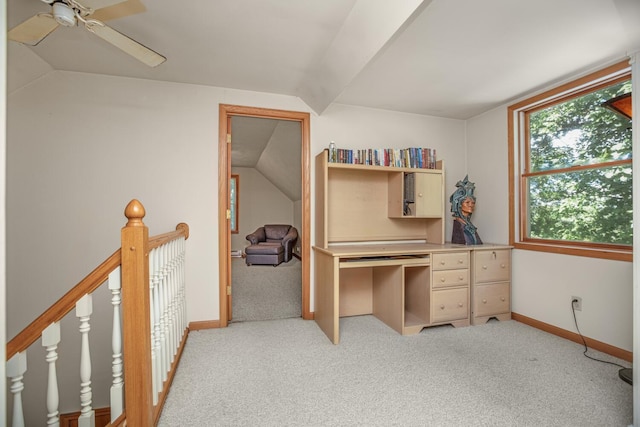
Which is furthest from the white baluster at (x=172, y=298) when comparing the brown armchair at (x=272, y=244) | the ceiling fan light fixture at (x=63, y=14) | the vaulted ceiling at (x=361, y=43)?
the brown armchair at (x=272, y=244)

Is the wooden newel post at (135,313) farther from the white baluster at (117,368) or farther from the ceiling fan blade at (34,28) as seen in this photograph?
the ceiling fan blade at (34,28)

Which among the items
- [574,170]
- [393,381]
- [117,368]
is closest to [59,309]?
[117,368]

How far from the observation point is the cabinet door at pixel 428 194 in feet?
9.08

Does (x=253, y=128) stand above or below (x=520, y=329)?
above

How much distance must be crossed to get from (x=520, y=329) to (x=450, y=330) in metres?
0.63

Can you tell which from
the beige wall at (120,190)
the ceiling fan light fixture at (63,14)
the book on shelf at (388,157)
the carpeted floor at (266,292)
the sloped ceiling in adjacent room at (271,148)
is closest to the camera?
the ceiling fan light fixture at (63,14)

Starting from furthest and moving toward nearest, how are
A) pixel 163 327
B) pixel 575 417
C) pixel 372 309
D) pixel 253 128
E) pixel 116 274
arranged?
pixel 253 128, pixel 372 309, pixel 163 327, pixel 575 417, pixel 116 274

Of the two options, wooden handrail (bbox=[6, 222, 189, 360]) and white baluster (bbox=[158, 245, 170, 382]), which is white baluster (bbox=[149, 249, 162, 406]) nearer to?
white baluster (bbox=[158, 245, 170, 382])

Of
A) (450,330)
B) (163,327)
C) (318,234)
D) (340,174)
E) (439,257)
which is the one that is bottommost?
(450,330)

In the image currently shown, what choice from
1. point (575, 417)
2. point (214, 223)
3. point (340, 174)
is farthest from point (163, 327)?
point (575, 417)

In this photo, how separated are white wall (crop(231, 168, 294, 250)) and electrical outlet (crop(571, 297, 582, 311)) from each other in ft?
18.0

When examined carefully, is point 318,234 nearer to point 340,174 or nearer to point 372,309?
point 340,174

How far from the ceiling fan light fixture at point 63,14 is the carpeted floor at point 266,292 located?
2.44m

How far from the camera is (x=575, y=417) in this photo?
1442mm
